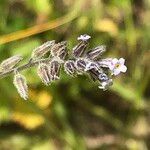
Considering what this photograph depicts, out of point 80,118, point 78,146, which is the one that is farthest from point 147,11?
point 78,146

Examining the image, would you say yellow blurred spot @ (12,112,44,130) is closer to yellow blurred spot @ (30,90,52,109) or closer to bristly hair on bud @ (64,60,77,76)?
yellow blurred spot @ (30,90,52,109)

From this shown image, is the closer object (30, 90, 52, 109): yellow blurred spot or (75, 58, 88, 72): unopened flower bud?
(75, 58, 88, 72): unopened flower bud

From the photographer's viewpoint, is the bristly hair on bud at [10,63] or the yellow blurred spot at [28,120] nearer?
the bristly hair on bud at [10,63]

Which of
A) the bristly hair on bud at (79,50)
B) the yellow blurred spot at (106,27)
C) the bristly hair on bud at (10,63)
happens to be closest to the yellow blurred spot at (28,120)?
the yellow blurred spot at (106,27)

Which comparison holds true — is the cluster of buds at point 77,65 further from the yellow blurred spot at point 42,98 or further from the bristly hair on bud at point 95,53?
the yellow blurred spot at point 42,98

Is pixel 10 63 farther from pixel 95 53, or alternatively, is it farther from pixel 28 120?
pixel 28 120

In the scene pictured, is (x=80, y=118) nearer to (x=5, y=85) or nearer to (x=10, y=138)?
(x=10, y=138)

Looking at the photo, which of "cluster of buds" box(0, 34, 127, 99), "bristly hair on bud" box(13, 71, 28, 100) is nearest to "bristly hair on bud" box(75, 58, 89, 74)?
"cluster of buds" box(0, 34, 127, 99)

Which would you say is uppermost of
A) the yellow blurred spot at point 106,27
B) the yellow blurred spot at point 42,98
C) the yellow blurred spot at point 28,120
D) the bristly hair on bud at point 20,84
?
the yellow blurred spot at point 106,27

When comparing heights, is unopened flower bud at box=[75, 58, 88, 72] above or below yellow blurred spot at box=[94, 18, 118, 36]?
below
